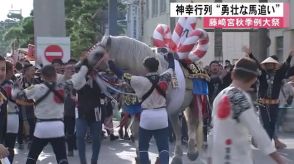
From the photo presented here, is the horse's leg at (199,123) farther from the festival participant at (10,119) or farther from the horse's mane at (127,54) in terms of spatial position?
the festival participant at (10,119)

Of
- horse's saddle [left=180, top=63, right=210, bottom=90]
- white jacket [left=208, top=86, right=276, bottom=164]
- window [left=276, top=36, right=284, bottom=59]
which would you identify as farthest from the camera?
window [left=276, top=36, right=284, bottom=59]

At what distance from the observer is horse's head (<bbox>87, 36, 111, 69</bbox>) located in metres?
7.47

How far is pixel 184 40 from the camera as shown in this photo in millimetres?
8633

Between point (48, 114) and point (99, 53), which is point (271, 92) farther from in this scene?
point (48, 114)

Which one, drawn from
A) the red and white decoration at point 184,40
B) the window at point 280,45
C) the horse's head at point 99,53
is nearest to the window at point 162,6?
the window at point 280,45

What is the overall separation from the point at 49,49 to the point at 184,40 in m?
3.58

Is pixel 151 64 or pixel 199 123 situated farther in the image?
pixel 199 123

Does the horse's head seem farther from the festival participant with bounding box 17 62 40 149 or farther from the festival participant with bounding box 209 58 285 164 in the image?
the festival participant with bounding box 209 58 285 164

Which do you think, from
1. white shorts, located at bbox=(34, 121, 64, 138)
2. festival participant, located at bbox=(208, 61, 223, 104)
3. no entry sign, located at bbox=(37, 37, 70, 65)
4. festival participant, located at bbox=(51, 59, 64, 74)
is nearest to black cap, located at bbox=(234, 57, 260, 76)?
white shorts, located at bbox=(34, 121, 64, 138)

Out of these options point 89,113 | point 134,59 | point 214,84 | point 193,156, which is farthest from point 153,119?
point 214,84

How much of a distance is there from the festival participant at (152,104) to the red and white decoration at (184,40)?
4.57 ft

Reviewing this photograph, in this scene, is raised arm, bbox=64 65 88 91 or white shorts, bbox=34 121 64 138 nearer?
white shorts, bbox=34 121 64 138

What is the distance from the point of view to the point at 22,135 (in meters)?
11.3

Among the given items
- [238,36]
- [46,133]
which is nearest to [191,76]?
[46,133]
